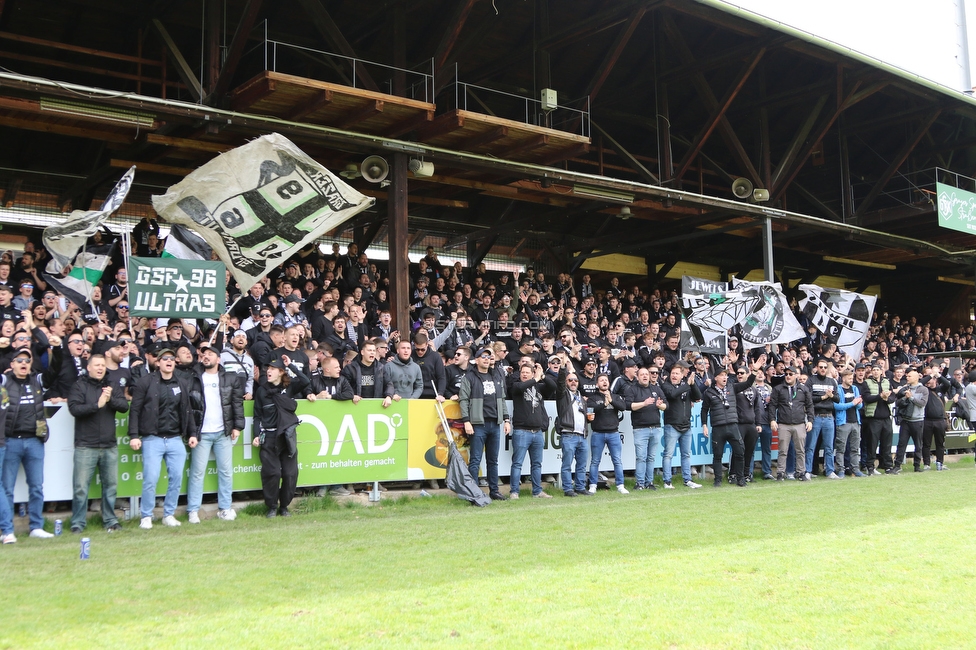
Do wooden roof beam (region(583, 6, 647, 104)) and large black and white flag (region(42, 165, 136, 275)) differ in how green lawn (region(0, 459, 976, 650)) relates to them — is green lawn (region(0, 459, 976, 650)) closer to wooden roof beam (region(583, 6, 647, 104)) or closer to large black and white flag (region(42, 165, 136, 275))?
large black and white flag (region(42, 165, 136, 275))

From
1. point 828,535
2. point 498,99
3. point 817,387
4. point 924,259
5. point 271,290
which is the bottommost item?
point 828,535

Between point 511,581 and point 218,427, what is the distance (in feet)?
15.4

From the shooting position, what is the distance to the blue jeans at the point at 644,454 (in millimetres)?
13594

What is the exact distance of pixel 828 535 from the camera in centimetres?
887

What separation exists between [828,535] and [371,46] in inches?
494

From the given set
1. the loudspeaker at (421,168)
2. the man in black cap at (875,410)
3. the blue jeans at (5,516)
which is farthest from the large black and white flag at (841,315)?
the blue jeans at (5,516)

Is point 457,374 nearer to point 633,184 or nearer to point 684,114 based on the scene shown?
point 633,184

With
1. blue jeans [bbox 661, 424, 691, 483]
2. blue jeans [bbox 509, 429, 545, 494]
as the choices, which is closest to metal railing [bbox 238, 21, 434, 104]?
blue jeans [bbox 509, 429, 545, 494]

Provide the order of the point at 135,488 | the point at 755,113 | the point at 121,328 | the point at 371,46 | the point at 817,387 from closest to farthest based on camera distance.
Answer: the point at 135,488, the point at 121,328, the point at 817,387, the point at 371,46, the point at 755,113

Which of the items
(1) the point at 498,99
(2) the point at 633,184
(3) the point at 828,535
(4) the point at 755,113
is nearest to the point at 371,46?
(1) the point at 498,99

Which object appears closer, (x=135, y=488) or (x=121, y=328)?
(x=135, y=488)

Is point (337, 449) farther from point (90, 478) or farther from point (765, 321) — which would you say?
point (765, 321)

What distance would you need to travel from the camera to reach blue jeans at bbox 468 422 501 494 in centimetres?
1200

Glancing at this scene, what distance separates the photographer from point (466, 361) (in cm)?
1234
